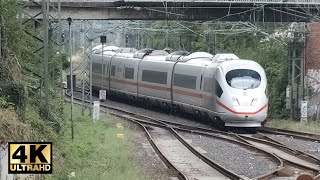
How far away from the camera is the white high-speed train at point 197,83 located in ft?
84.8

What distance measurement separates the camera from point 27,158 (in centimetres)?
645

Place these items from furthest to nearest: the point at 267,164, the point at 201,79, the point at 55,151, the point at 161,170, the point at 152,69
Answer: the point at 152,69 < the point at 201,79 < the point at 267,164 < the point at 161,170 < the point at 55,151

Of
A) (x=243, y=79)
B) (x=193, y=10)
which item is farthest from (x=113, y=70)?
(x=243, y=79)

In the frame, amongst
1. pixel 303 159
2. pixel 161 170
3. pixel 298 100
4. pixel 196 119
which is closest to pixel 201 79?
pixel 196 119

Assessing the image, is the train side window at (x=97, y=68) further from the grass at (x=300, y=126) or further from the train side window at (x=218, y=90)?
the train side window at (x=218, y=90)

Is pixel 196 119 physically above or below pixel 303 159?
below

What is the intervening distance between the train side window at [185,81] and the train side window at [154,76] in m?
1.86

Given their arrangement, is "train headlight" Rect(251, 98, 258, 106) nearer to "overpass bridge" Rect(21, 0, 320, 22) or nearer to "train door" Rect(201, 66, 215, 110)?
"train door" Rect(201, 66, 215, 110)

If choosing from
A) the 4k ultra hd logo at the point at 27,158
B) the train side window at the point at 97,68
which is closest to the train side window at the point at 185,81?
the train side window at the point at 97,68

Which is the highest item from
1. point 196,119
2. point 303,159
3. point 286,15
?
point 286,15

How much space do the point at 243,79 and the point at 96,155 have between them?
9.75m

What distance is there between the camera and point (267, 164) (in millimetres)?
17719

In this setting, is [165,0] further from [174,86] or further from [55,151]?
[55,151]

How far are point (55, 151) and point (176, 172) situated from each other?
2.90m
